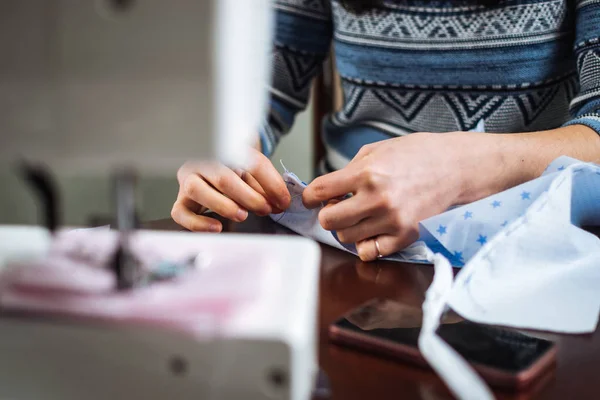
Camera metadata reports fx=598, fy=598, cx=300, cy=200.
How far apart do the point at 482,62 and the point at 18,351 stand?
0.67m

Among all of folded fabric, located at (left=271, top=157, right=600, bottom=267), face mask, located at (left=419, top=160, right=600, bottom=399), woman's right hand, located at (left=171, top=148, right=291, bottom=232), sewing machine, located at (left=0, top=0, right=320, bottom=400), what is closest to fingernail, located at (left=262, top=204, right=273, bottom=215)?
woman's right hand, located at (left=171, top=148, right=291, bottom=232)

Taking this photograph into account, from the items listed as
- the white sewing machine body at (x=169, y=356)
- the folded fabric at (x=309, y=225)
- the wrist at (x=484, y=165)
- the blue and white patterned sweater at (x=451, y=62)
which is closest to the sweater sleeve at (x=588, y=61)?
the blue and white patterned sweater at (x=451, y=62)

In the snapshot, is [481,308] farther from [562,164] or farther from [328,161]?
[328,161]

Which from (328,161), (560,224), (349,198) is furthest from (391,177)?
(328,161)

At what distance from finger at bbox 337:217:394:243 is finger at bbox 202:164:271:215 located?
0.31 ft

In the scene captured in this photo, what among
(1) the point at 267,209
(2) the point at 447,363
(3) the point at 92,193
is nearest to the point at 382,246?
(1) the point at 267,209

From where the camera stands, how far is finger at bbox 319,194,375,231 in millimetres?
537

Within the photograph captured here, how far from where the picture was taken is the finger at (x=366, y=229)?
0.54 metres

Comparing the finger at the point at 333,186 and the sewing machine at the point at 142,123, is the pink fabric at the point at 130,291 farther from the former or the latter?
the finger at the point at 333,186

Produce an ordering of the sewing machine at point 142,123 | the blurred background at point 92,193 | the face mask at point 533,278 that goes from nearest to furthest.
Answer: the sewing machine at point 142,123, the face mask at point 533,278, the blurred background at point 92,193

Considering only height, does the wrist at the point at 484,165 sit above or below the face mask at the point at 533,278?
above

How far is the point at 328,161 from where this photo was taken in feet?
3.21

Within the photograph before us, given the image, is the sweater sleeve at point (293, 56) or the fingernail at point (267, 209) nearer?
the fingernail at point (267, 209)

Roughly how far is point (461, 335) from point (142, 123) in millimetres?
232
